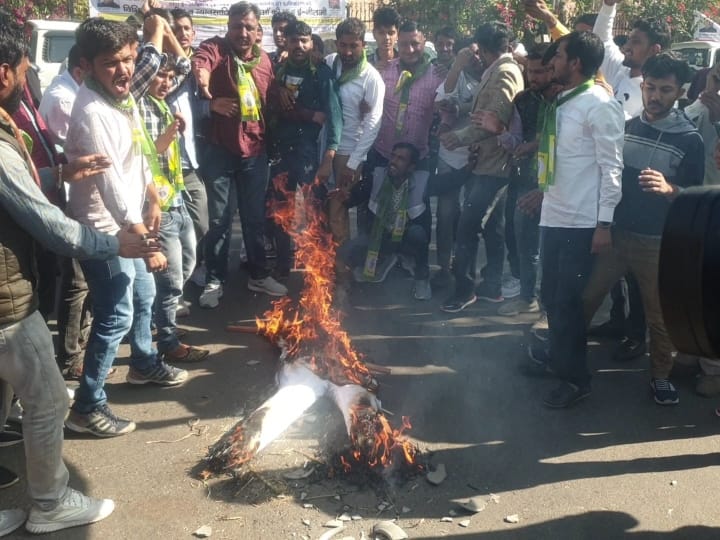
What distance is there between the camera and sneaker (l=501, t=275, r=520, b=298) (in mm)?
6277

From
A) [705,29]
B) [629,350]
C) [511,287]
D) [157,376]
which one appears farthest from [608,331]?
[705,29]

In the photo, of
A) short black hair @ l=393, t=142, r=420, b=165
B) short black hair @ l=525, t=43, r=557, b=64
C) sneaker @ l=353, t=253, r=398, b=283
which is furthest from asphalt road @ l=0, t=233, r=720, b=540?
short black hair @ l=525, t=43, r=557, b=64

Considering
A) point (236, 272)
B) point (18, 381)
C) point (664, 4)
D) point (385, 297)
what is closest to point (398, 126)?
point (385, 297)

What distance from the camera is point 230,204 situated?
6070mm

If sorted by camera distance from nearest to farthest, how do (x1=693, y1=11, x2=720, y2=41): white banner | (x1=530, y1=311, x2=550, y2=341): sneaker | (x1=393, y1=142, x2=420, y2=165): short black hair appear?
(x1=530, y1=311, x2=550, y2=341): sneaker, (x1=393, y1=142, x2=420, y2=165): short black hair, (x1=693, y1=11, x2=720, y2=41): white banner

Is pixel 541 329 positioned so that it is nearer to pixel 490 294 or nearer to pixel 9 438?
pixel 490 294

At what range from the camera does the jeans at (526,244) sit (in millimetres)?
5777

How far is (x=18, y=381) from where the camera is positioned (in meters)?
2.83

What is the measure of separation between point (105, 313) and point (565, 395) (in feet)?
9.47

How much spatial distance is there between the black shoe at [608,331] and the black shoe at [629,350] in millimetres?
261

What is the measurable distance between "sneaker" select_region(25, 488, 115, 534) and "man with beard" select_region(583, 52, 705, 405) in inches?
128

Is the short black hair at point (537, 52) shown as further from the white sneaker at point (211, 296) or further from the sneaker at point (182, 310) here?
the sneaker at point (182, 310)

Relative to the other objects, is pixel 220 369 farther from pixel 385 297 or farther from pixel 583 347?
pixel 583 347

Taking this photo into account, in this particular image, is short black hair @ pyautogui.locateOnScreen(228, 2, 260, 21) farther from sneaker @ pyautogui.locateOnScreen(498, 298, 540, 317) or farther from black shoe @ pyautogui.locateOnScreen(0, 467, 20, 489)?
black shoe @ pyautogui.locateOnScreen(0, 467, 20, 489)
